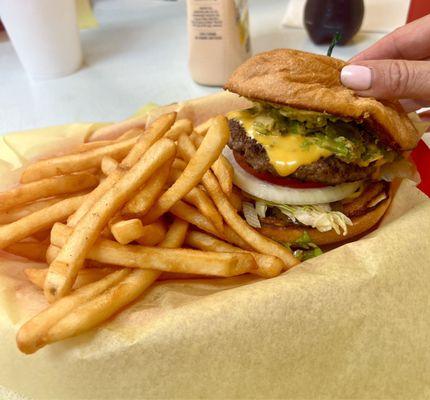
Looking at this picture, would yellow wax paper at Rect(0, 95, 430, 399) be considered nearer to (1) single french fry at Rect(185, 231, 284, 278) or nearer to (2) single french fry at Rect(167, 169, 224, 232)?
(1) single french fry at Rect(185, 231, 284, 278)

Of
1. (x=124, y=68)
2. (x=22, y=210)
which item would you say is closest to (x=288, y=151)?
(x=22, y=210)

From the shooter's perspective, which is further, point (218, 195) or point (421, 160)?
point (421, 160)

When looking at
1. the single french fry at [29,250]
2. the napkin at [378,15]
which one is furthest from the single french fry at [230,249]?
the napkin at [378,15]

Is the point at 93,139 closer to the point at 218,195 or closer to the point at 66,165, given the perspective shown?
the point at 66,165

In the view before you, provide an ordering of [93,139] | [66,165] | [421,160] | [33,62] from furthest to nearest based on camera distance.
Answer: [33,62] < [93,139] < [421,160] < [66,165]

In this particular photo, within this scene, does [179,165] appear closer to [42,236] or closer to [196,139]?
[196,139]

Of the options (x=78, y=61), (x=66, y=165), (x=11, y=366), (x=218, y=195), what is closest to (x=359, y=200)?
(x=218, y=195)

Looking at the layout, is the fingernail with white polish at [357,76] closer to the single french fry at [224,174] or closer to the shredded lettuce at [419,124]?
the single french fry at [224,174]
